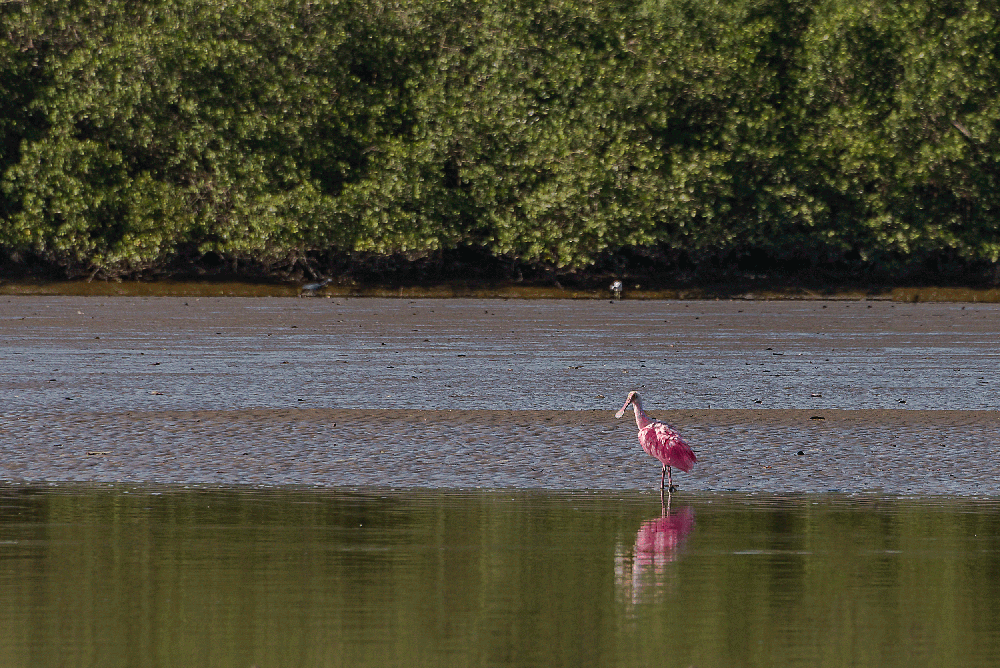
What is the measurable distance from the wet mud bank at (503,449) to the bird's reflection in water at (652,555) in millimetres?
1307

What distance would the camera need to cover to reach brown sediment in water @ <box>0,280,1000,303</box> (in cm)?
4356

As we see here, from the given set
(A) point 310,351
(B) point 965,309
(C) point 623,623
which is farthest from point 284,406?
(B) point 965,309

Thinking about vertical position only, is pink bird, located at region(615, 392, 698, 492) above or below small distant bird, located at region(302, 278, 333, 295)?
above

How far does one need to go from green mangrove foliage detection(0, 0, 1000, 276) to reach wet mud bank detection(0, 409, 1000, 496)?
30.1 meters

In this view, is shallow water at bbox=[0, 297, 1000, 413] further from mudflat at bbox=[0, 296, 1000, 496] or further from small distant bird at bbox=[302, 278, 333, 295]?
small distant bird at bbox=[302, 278, 333, 295]

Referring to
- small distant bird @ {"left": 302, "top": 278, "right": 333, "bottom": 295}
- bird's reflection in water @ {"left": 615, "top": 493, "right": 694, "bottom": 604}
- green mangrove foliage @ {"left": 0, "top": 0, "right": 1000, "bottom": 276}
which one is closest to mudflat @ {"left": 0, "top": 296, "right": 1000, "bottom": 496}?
bird's reflection in water @ {"left": 615, "top": 493, "right": 694, "bottom": 604}

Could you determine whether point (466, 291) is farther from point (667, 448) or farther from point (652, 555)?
point (652, 555)

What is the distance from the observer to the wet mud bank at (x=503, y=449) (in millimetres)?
10367

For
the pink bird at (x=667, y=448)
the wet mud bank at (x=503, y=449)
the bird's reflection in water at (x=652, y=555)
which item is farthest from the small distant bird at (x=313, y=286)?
the bird's reflection in water at (x=652, y=555)

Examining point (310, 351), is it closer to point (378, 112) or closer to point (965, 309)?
point (965, 309)

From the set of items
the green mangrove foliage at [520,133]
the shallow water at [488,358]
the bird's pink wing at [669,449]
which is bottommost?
the shallow water at [488,358]

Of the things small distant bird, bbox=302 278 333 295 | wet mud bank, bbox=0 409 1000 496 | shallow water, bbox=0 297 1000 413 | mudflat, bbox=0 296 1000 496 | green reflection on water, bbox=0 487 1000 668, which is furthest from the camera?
small distant bird, bbox=302 278 333 295

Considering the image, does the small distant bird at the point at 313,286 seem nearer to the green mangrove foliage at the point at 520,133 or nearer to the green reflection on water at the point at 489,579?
the green mangrove foliage at the point at 520,133

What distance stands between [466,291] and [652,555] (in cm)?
3714
